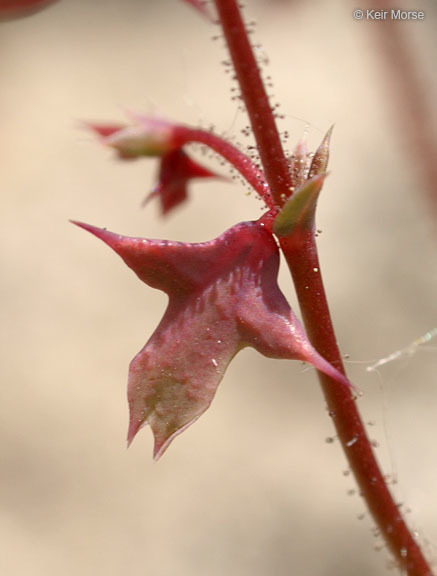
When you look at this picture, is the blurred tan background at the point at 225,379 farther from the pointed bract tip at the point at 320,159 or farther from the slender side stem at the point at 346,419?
the pointed bract tip at the point at 320,159

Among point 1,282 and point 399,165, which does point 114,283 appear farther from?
point 399,165

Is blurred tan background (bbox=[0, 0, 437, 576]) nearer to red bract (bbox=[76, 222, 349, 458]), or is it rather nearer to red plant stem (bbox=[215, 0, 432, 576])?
red plant stem (bbox=[215, 0, 432, 576])

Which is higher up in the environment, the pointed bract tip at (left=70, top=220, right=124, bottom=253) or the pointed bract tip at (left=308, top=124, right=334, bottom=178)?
the pointed bract tip at (left=308, top=124, right=334, bottom=178)

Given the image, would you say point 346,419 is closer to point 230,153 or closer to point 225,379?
point 230,153

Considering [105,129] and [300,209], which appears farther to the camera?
[105,129]

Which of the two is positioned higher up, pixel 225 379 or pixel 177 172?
pixel 177 172

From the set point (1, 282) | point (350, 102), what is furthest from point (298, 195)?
point (350, 102)

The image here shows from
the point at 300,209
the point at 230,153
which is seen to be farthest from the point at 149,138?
the point at 300,209

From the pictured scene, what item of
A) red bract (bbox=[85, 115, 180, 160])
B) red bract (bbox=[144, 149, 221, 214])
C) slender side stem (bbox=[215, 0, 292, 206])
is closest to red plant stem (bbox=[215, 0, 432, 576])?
slender side stem (bbox=[215, 0, 292, 206])
